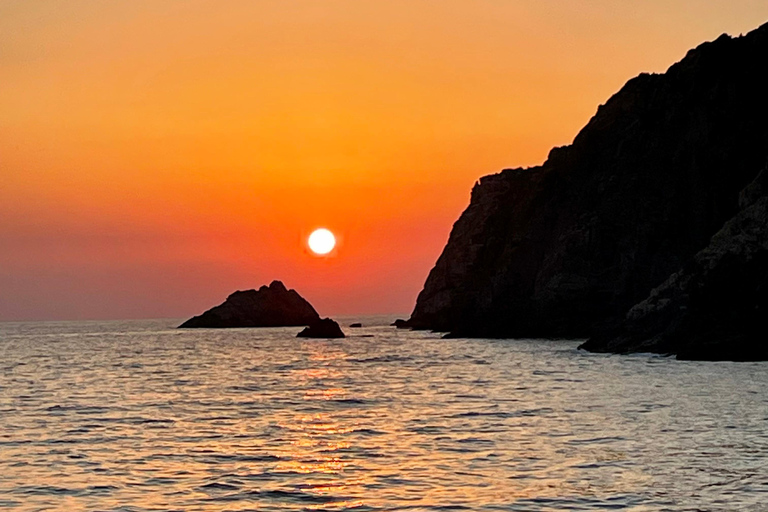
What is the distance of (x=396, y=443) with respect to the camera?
102 feet

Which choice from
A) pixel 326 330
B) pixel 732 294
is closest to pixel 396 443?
pixel 732 294

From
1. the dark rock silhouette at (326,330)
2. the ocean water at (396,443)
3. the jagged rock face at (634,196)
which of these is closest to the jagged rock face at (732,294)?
the ocean water at (396,443)

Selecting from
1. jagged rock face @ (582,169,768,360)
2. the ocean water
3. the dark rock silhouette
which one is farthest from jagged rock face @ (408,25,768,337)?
the ocean water

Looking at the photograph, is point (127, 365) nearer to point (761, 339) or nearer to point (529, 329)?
point (761, 339)

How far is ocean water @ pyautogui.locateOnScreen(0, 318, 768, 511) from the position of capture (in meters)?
22.4

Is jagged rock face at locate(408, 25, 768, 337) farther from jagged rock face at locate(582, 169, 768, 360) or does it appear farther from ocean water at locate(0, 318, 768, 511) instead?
ocean water at locate(0, 318, 768, 511)

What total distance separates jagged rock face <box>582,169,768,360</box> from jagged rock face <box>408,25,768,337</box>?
27.1 meters

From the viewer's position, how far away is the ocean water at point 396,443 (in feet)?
73.5

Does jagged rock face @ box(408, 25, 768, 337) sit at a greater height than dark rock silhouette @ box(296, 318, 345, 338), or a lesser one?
greater

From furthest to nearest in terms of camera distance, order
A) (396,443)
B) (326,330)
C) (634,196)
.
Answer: (326,330) → (634,196) → (396,443)

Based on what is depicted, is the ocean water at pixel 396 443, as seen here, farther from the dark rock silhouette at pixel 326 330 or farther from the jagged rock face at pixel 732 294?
the dark rock silhouette at pixel 326 330

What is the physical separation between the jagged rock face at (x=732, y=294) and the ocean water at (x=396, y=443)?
865 centimetres

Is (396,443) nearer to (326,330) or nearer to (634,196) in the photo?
→ (634,196)

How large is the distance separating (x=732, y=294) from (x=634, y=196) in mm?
58360
